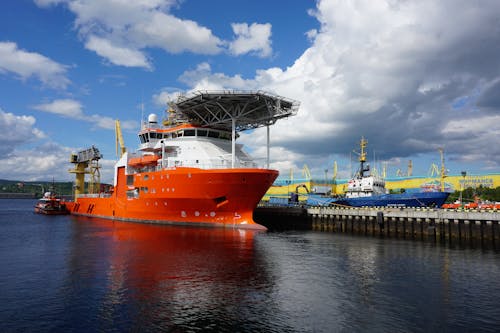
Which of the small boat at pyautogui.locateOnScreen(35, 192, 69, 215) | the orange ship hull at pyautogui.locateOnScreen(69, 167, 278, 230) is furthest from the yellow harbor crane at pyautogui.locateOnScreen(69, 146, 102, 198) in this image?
the orange ship hull at pyautogui.locateOnScreen(69, 167, 278, 230)

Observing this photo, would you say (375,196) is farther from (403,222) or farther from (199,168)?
(199,168)

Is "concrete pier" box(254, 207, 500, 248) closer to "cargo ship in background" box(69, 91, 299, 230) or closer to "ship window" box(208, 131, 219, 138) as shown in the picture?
"cargo ship in background" box(69, 91, 299, 230)

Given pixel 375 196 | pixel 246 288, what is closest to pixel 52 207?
pixel 375 196

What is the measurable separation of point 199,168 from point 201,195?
306cm

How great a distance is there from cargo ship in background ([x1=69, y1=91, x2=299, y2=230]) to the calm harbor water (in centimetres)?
889

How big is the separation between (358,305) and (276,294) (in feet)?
11.9

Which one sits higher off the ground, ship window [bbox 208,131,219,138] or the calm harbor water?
ship window [bbox 208,131,219,138]

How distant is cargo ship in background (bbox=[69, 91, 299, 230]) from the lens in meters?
36.0

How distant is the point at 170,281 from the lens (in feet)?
56.4

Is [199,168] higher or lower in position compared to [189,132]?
lower

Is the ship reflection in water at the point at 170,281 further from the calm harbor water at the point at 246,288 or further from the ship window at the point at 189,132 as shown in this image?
the ship window at the point at 189,132

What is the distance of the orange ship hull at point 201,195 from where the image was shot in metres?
35.2

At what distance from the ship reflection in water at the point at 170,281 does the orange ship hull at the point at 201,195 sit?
20.7 feet

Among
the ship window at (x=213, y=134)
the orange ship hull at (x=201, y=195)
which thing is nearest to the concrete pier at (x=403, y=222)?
the orange ship hull at (x=201, y=195)
